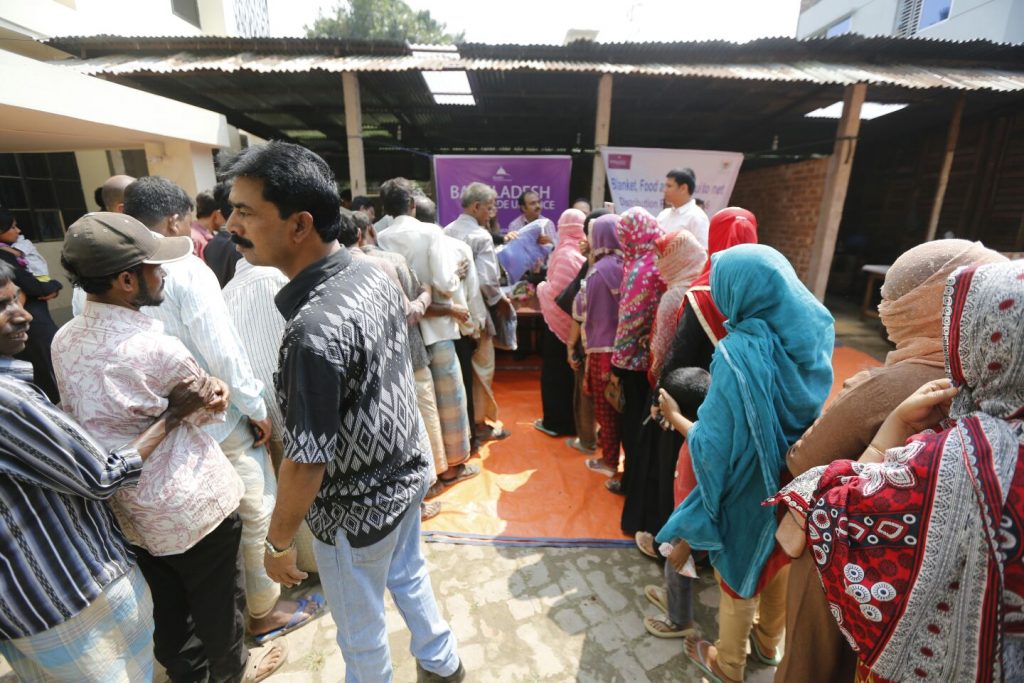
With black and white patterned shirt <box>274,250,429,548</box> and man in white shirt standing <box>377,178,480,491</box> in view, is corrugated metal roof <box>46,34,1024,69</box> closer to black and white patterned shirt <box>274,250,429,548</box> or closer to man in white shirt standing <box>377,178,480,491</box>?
man in white shirt standing <box>377,178,480,491</box>

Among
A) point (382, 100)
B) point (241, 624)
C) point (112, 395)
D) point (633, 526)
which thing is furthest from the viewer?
point (382, 100)

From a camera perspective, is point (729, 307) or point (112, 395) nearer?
point (112, 395)

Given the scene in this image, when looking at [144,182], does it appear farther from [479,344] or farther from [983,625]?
[983,625]

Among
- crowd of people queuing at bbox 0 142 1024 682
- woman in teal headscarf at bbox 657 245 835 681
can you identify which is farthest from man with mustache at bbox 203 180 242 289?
woman in teal headscarf at bbox 657 245 835 681

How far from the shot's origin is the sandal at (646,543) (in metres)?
2.58

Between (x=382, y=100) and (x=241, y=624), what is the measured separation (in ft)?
24.7

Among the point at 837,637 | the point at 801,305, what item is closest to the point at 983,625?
the point at 837,637

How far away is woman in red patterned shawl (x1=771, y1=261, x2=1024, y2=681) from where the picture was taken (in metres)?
0.82

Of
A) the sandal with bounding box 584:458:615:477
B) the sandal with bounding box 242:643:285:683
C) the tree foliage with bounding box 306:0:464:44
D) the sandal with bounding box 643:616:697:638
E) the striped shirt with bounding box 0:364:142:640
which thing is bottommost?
the sandal with bounding box 584:458:615:477

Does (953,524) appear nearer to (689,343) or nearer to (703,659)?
(689,343)

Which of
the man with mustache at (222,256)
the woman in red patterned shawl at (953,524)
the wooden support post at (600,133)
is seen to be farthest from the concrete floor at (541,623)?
the wooden support post at (600,133)

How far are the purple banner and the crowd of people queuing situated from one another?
4.73 m

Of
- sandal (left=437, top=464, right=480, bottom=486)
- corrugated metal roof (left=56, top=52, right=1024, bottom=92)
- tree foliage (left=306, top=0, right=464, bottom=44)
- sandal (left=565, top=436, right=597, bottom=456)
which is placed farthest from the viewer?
tree foliage (left=306, top=0, right=464, bottom=44)

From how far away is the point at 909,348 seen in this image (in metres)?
1.25
